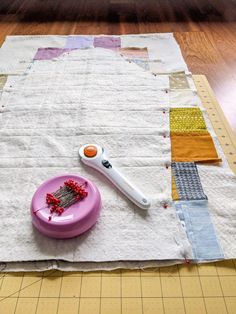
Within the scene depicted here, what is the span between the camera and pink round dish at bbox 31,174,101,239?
0.49 m

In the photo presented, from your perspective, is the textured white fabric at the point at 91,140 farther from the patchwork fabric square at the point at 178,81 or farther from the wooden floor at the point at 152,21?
the wooden floor at the point at 152,21

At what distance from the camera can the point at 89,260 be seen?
0.49m

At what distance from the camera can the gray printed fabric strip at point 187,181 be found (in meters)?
0.58

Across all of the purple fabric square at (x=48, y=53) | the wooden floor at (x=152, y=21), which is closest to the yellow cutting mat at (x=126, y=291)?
the wooden floor at (x=152, y=21)

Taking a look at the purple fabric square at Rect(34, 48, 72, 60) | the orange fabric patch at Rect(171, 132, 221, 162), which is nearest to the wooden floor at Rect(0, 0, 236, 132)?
the purple fabric square at Rect(34, 48, 72, 60)

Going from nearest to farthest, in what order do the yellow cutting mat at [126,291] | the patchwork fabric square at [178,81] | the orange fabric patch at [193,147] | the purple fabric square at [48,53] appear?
the yellow cutting mat at [126,291], the orange fabric patch at [193,147], the patchwork fabric square at [178,81], the purple fabric square at [48,53]

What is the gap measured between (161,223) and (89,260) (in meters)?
0.14

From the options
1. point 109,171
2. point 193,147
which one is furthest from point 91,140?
point 193,147

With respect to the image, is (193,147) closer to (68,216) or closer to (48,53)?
(68,216)

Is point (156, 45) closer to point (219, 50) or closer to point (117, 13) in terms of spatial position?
point (219, 50)

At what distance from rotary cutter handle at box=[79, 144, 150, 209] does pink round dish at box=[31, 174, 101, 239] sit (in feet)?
0.19

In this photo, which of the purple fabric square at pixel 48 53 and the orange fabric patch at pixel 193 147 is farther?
the purple fabric square at pixel 48 53

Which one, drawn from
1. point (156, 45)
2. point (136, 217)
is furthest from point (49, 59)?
point (136, 217)

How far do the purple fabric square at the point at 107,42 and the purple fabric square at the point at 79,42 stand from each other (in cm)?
2
